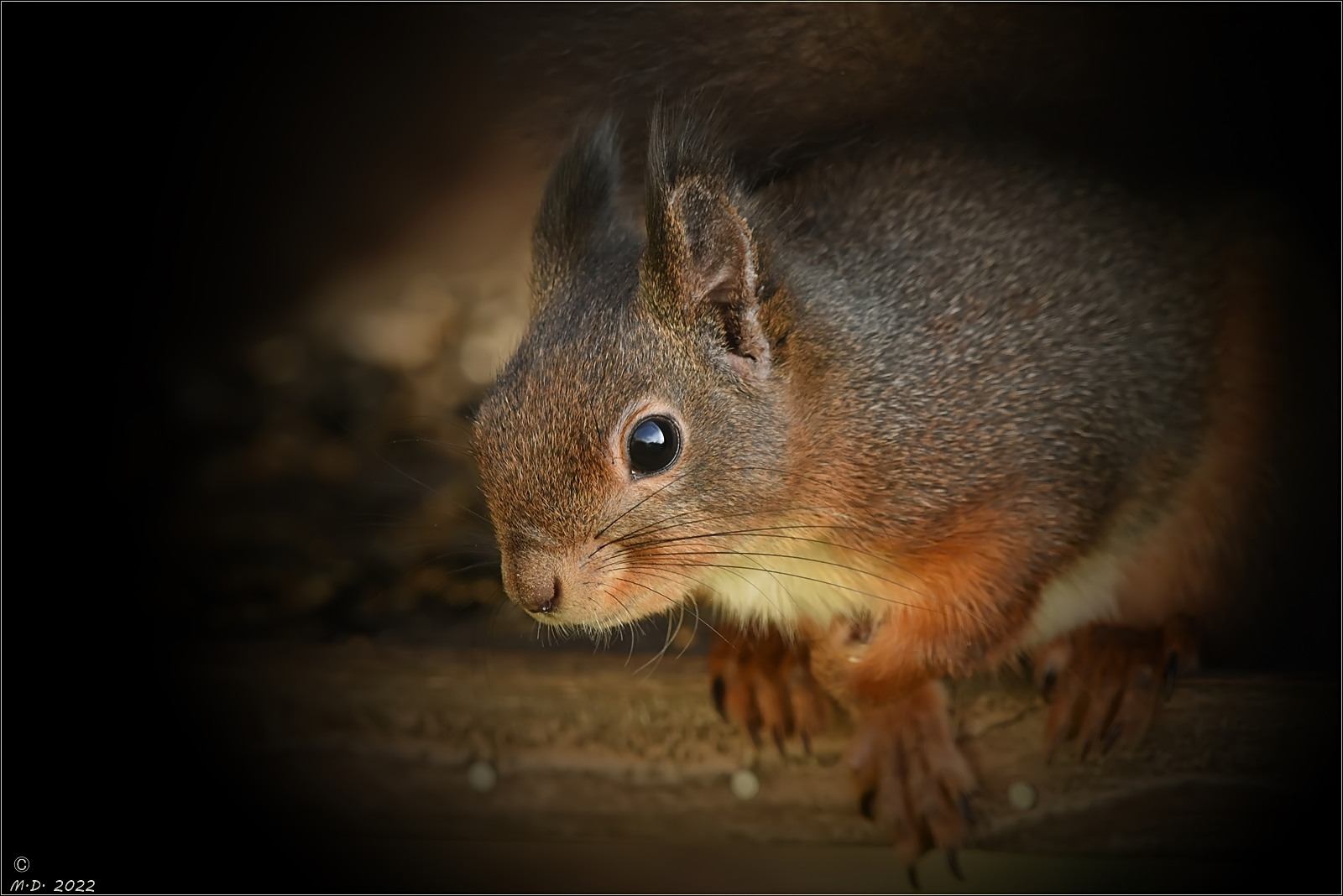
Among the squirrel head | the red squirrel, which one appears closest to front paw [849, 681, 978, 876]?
the red squirrel

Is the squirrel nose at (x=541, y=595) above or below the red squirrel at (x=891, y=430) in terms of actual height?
below

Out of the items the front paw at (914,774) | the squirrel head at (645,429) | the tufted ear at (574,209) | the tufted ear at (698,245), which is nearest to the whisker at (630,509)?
the squirrel head at (645,429)

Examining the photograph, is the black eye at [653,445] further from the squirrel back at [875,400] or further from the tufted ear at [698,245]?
the tufted ear at [698,245]

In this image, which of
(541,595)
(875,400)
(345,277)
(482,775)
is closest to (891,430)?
(875,400)

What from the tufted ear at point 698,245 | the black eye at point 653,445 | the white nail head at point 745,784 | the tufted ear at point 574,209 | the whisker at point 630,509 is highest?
the tufted ear at point 574,209

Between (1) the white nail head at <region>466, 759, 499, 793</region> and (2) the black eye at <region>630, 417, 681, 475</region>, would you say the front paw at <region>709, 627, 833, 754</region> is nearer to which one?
(1) the white nail head at <region>466, 759, 499, 793</region>

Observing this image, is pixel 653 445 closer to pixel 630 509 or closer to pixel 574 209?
pixel 630 509
